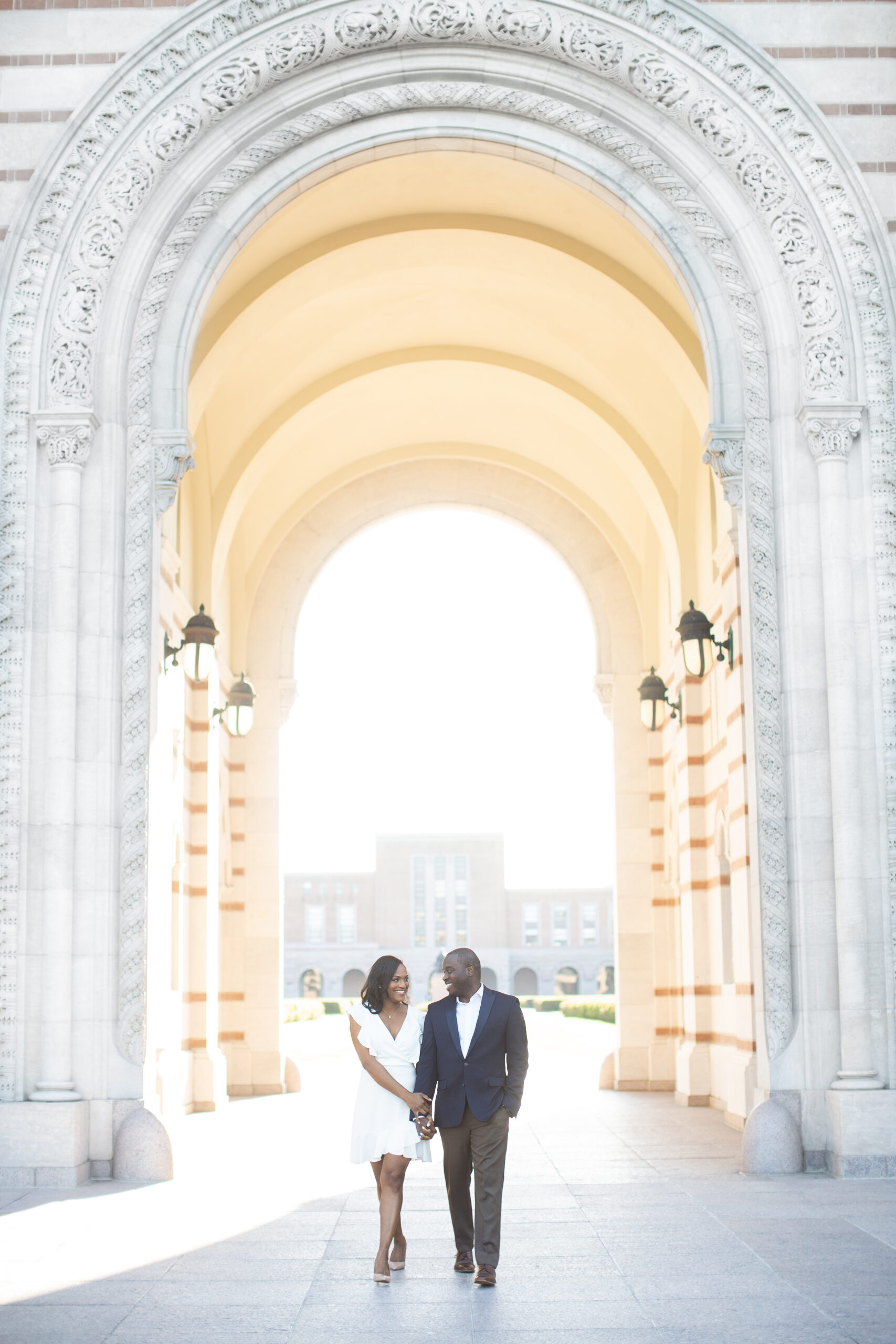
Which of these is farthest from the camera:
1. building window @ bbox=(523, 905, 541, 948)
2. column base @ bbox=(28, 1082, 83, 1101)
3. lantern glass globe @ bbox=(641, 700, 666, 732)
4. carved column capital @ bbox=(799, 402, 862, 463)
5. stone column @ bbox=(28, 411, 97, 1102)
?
building window @ bbox=(523, 905, 541, 948)

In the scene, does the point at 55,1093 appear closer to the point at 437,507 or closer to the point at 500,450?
the point at 437,507

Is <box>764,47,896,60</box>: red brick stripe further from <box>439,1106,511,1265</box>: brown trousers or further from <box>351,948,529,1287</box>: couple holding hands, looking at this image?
<box>439,1106,511,1265</box>: brown trousers

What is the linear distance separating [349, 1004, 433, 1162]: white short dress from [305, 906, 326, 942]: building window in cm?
7318

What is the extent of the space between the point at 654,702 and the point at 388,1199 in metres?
9.75

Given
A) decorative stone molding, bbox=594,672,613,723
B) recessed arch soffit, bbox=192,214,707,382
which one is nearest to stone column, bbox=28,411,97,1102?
recessed arch soffit, bbox=192,214,707,382

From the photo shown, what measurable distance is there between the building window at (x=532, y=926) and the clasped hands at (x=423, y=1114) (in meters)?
74.1

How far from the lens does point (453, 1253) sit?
7.32m

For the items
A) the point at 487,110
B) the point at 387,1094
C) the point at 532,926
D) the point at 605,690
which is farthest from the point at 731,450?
the point at 532,926

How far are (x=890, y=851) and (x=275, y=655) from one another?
10435 millimetres

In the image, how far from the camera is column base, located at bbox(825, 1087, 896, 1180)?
932 centimetres

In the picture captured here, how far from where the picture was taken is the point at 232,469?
1593cm

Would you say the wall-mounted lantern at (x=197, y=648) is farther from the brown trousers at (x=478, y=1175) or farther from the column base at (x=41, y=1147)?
the brown trousers at (x=478, y=1175)

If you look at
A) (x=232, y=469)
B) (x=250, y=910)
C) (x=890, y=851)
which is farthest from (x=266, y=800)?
(x=890, y=851)

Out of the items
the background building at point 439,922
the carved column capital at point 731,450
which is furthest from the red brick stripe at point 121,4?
the background building at point 439,922
